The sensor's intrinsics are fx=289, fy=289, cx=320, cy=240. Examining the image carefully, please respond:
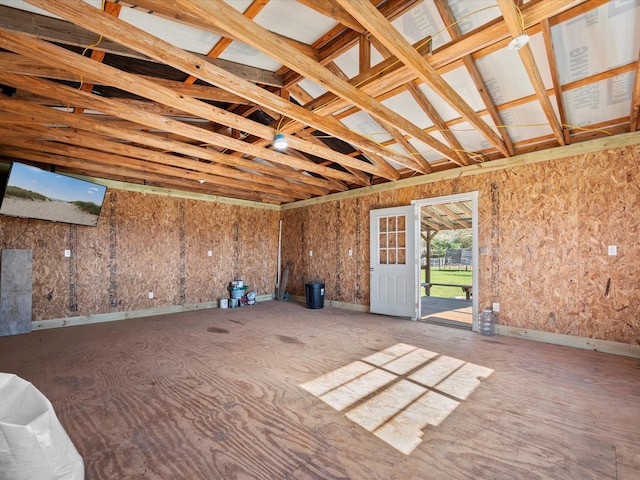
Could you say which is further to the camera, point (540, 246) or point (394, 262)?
point (394, 262)

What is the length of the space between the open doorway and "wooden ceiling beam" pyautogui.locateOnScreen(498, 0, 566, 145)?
1.58 metres

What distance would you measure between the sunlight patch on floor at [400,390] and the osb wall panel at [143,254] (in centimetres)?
512

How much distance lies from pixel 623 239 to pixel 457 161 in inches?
94.1

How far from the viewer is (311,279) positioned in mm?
7887

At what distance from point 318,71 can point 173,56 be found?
3.85 feet

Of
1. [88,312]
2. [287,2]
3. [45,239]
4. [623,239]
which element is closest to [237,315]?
[88,312]

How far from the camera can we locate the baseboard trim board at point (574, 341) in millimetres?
3711

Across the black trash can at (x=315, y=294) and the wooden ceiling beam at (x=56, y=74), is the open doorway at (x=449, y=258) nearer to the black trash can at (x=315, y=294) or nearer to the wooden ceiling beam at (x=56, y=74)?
the black trash can at (x=315, y=294)

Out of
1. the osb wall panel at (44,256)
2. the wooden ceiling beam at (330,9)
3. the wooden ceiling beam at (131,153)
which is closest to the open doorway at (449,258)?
the wooden ceiling beam at (131,153)

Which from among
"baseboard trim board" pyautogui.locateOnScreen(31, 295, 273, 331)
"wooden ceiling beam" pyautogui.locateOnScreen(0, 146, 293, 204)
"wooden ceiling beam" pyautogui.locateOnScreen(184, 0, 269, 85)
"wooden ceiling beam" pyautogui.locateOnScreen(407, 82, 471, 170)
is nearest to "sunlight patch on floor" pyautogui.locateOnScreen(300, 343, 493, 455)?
"wooden ceiling beam" pyautogui.locateOnScreen(407, 82, 471, 170)

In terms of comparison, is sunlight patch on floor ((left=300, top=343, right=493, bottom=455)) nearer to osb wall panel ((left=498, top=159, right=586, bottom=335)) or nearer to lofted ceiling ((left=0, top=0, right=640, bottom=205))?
osb wall panel ((left=498, top=159, right=586, bottom=335))

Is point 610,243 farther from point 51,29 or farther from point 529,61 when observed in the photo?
point 51,29

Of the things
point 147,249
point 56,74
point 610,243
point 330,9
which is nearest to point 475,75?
point 330,9

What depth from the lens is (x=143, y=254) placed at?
21.1 feet
